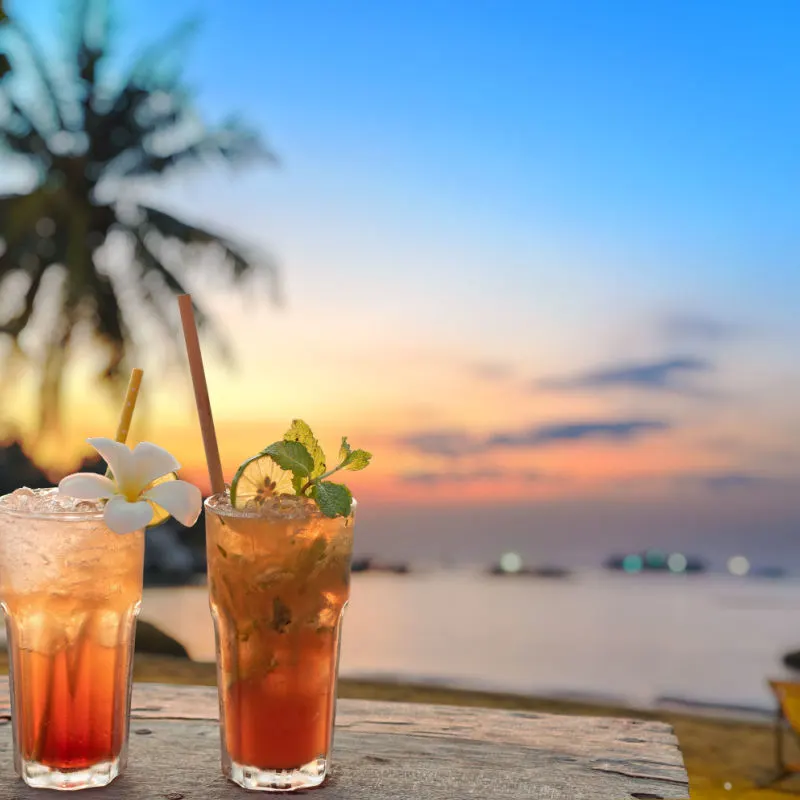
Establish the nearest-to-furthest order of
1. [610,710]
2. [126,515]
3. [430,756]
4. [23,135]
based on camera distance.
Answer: [126,515], [430,756], [610,710], [23,135]

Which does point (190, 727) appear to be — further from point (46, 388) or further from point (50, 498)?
point (46, 388)

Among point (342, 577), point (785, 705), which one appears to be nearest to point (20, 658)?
point (342, 577)

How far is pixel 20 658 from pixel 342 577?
2.31ft

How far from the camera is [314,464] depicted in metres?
2.02

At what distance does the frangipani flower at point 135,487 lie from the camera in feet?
6.24

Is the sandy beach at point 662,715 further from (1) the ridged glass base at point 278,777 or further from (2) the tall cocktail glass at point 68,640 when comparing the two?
(2) the tall cocktail glass at point 68,640

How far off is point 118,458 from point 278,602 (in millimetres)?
435

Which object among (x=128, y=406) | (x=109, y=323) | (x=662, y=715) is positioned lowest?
(x=662, y=715)

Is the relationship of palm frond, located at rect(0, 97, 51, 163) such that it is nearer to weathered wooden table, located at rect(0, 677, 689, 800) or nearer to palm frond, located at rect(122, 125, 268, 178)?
palm frond, located at rect(122, 125, 268, 178)

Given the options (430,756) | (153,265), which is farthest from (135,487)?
(153,265)

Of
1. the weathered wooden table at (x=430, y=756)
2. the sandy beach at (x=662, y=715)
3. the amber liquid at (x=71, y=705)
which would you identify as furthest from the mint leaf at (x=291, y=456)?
the sandy beach at (x=662, y=715)

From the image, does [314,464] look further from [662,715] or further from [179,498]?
[662,715]

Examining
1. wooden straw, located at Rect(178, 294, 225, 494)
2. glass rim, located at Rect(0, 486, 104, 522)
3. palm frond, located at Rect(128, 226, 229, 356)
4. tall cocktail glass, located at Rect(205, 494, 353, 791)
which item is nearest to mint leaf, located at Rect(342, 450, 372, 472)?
tall cocktail glass, located at Rect(205, 494, 353, 791)

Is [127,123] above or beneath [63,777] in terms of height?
above
